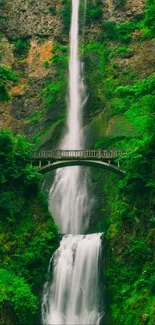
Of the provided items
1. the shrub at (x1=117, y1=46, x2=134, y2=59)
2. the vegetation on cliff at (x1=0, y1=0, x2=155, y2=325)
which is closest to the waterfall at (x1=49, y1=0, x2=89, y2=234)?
the vegetation on cliff at (x1=0, y1=0, x2=155, y2=325)

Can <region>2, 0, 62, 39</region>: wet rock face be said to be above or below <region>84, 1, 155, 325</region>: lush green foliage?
above

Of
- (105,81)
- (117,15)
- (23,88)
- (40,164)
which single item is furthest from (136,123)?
(117,15)

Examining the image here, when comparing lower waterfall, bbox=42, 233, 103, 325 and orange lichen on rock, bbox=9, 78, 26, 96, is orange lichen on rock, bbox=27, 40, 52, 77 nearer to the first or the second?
orange lichen on rock, bbox=9, 78, 26, 96

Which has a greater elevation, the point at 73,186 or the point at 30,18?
the point at 30,18

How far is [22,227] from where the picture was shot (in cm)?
2756

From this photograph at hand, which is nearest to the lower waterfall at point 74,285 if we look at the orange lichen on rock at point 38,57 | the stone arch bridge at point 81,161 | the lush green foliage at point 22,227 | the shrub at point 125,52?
the lush green foliage at point 22,227

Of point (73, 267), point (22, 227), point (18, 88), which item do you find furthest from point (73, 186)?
point (18, 88)

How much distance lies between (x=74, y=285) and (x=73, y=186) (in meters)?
11.4

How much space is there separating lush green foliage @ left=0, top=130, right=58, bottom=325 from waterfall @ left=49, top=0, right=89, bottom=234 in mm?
5478

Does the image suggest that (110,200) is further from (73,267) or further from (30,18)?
(30,18)

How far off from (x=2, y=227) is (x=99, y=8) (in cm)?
3223

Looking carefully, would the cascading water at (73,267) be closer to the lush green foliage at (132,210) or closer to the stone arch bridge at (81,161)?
the lush green foliage at (132,210)

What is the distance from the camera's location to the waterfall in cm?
3391

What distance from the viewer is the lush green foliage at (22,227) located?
2427 centimetres
